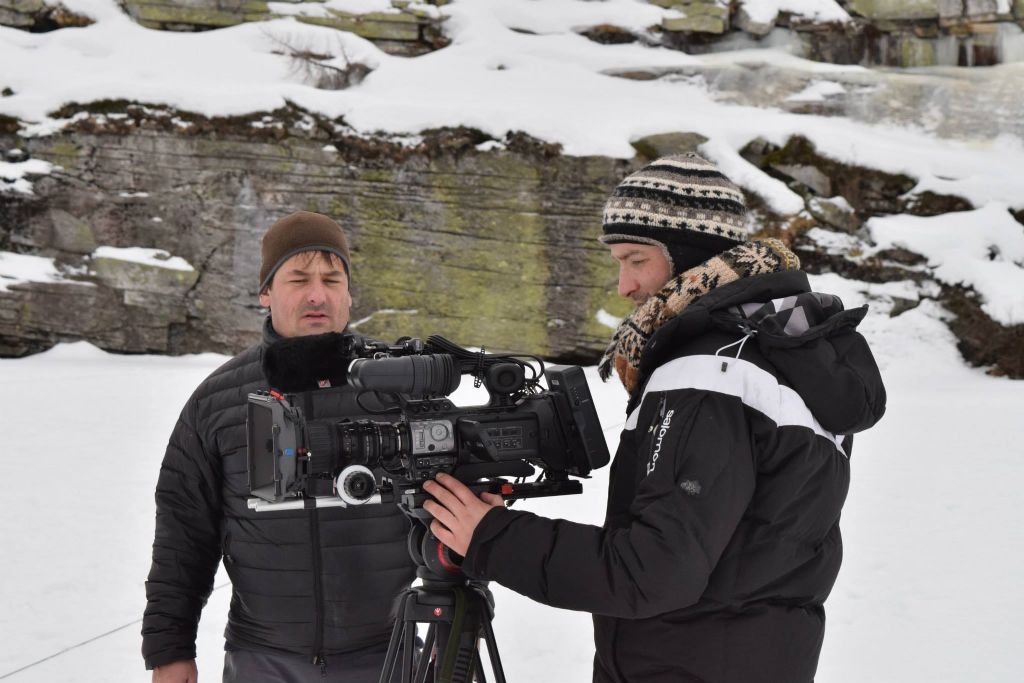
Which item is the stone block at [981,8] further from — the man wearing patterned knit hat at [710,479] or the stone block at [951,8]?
the man wearing patterned knit hat at [710,479]

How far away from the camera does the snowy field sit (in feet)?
15.1

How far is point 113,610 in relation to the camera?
5.04 m

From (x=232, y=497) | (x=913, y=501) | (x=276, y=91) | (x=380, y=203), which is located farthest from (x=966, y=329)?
(x=232, y=497)

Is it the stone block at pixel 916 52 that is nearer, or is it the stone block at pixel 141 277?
the stone block at pixel 141 277

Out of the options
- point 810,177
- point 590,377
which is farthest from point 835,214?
point 590,377

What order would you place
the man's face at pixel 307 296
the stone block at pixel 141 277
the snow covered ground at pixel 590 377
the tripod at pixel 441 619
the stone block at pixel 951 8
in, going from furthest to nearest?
the stone block at pixel 951 8 → the stone block at pixel 141 277 → the snow covered ground at pixel 590 377 → the man's face at pixel 307 296 → the tripod at pixel 441 619

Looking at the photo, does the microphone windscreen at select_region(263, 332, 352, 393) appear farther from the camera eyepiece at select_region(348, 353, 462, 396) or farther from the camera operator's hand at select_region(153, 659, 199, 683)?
the camera operator's hand at select_region(153, 659, 199, 683)

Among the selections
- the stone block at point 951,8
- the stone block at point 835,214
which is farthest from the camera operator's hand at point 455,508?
the stone block at point 951,8

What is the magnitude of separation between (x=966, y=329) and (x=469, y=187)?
602 cm

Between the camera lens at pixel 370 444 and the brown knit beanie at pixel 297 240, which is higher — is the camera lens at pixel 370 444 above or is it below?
below

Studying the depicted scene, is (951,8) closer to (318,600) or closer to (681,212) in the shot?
(681,212)

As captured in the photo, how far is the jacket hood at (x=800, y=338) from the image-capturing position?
1.52 metres

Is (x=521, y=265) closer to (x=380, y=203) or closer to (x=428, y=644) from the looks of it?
(x=380, y=203)

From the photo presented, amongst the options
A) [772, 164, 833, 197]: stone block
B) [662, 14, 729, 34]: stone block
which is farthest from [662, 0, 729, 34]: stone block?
[772, 164, 833, 197]: stone block
